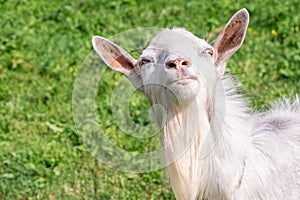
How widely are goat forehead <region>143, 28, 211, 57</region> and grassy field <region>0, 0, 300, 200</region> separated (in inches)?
61.1

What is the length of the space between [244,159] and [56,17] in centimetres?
467

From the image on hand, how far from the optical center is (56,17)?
9.12m

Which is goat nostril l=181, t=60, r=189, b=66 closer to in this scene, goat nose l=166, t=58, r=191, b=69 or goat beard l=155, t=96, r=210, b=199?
goat nose l=166, t=58, r=191, b=69

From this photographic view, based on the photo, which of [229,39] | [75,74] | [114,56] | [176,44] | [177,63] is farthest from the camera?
[75,74]

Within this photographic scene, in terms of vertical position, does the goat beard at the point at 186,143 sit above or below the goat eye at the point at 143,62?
below

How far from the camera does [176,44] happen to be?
4785mm

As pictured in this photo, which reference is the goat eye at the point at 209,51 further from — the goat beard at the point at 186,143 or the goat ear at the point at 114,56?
the goat ear at the point at 114,56

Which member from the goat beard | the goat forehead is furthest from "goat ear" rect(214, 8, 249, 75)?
the goat beard

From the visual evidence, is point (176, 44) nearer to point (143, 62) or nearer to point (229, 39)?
point (143, 62)

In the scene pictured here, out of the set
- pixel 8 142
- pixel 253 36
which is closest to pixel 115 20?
pixel 253 36

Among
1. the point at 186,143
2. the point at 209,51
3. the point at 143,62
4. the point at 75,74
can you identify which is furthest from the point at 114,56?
the point at 75,74

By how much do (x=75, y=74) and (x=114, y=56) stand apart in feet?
10.2

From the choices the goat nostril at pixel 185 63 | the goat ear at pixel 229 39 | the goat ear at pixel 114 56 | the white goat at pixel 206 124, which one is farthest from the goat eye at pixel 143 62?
the goat ear at pixel 229 39

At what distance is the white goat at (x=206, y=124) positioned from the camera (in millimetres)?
4703
